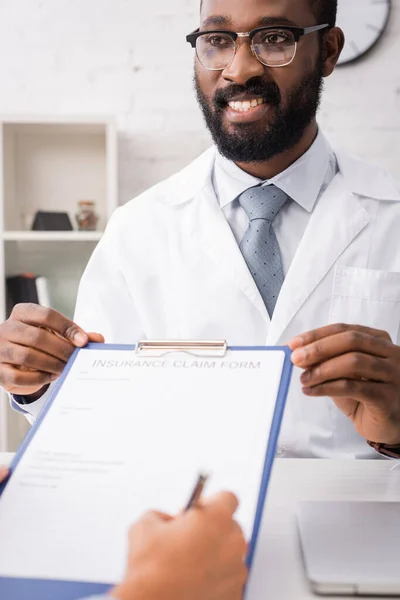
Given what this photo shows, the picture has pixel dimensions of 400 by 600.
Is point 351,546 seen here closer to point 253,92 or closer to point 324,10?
point 253,92

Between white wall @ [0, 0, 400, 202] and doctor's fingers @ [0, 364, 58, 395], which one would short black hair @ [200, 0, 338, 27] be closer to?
doctor's fingers @ [0, 364, 58, 395]

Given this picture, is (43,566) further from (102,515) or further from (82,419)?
(82,419)

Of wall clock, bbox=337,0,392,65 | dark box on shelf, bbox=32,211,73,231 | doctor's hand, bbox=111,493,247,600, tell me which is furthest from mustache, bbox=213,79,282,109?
wall clock, bbox=337,0,392,65

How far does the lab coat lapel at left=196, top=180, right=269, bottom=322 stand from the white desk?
375 millimetres

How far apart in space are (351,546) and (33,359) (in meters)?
0.51

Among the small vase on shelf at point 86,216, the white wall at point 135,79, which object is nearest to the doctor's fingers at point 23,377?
the small vase on shelf at point 86,216

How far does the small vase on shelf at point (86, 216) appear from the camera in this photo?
7.76 feet

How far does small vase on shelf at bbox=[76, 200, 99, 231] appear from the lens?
2365 millimetres

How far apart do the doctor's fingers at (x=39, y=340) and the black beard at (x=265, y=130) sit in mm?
636

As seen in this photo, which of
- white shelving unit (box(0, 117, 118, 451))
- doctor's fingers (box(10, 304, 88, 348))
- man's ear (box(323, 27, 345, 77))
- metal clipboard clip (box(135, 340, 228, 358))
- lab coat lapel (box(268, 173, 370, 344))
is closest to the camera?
metal clipboard clip (box(135, 340, 228, 358))

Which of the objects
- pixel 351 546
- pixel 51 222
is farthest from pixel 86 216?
pixel 351 546

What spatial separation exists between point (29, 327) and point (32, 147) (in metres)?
1.66

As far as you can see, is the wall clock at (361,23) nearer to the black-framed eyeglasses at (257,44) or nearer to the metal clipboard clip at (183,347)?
the black-framed eyeglasses at (257,44)

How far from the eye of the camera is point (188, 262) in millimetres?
1366
